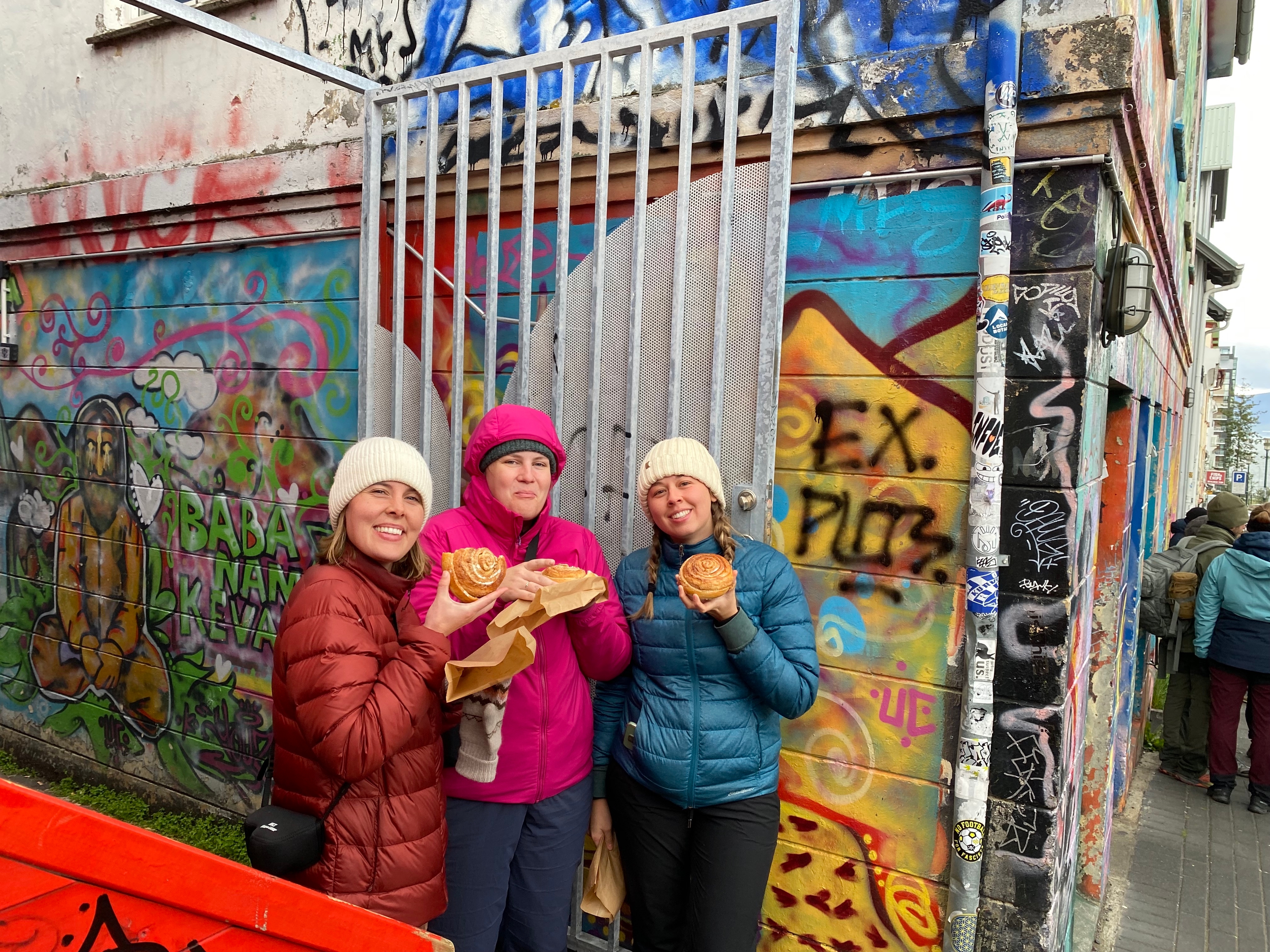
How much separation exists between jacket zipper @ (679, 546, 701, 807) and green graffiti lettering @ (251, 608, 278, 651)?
2.92 m

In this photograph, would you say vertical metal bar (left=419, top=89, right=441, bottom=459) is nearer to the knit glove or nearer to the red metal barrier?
the knit glove

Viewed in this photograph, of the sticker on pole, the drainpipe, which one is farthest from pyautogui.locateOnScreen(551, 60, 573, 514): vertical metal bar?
the sticker on pole

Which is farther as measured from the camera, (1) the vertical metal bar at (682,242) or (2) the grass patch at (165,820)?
(2) the grass patch at (165,820)

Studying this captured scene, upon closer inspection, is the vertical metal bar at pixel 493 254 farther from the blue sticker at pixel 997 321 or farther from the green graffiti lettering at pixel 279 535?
the blue sticker at pixel 997 321

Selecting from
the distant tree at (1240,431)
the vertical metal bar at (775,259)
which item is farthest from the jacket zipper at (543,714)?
the distant tree at (1240,431)

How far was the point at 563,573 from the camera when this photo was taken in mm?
2426

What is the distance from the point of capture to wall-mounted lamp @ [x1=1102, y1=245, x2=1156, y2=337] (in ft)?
9.52

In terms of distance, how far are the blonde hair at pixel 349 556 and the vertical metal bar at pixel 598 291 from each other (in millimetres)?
961

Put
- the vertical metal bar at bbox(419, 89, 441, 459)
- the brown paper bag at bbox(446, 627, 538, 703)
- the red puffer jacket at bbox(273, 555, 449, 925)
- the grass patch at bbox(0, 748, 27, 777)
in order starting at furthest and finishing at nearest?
the grass patch at bbox(0, 748, 27, 777)
the vertical metal bar at bbox(419, 89, 441, 459)
the brown paper bag at bbox(446, 627, 538, 703)
the red puffer jacket at bbox(273, 555, 449, 925)

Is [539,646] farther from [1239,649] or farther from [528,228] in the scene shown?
[1239,649]

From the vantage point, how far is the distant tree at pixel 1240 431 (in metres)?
28.5

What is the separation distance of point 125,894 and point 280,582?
3525mm

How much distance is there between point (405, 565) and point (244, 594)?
2.77 metres

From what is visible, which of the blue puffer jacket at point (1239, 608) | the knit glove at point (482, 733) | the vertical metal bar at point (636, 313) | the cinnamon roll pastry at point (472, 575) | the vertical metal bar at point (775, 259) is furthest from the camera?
the blue puffer jacket at point (1239, 608)
